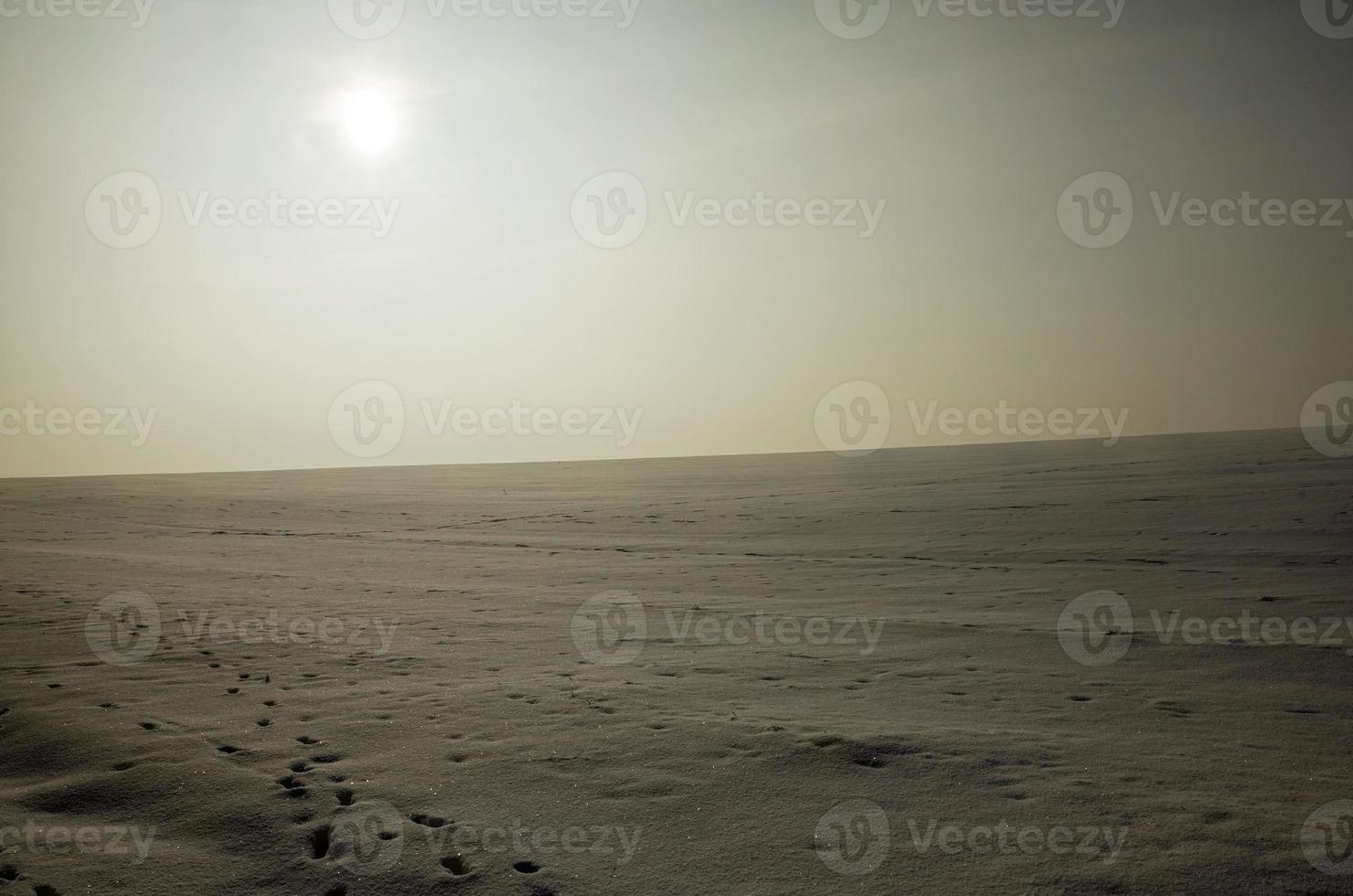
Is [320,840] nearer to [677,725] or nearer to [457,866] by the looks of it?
[457,866]

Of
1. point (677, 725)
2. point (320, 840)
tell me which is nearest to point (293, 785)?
point (320, 840)

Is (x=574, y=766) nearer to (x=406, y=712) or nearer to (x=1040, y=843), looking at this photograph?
(x=406, y=712)

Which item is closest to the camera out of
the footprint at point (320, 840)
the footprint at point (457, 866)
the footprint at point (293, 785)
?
the footprint at point (457, 866)

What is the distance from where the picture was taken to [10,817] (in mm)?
5645

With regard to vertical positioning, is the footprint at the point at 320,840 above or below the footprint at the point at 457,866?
above

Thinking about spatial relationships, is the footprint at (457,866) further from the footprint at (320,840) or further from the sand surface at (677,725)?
the footprint at (320,840)

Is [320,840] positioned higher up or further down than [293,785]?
further down

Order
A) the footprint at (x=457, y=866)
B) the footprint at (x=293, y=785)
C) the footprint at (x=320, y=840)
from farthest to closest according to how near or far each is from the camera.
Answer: the footprint at (x=293, y=785)
the footprint at (x=320, y=840)
the footprint at (x=457, y=866)

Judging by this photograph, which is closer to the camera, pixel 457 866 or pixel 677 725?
pixel 457 866

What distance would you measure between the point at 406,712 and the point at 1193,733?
22.9 ft

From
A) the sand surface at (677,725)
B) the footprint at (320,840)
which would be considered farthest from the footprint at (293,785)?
the footprint at (320,840)

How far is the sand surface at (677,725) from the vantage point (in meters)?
5.07

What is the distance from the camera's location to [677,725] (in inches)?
284

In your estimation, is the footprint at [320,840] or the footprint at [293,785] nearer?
the footprint at [320,840]
